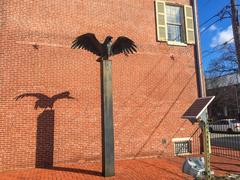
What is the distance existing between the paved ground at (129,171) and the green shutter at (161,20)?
5035 millimetres

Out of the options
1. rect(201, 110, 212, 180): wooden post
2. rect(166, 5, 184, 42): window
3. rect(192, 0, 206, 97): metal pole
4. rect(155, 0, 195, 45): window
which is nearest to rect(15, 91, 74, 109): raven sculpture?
rect(201, 110, 212, 180): wooden post

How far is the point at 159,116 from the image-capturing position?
37.5 feet

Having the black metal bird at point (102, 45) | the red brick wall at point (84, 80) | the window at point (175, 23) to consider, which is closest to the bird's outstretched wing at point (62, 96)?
the red brick wall at point (84, 80)

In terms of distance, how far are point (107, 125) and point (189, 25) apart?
6.78 meters

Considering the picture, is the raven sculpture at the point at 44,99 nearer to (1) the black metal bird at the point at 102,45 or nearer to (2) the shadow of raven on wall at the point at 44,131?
(2) the shadow of raven on wall at the point at 44,131

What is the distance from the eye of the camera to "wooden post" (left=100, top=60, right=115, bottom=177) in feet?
26.4

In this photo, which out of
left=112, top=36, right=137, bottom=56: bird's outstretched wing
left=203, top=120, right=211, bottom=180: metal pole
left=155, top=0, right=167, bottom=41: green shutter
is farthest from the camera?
left=155, top=0, right=167, bottom=41: green shutter

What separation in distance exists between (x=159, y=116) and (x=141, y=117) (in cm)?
79

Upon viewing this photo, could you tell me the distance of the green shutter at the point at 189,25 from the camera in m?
12.5

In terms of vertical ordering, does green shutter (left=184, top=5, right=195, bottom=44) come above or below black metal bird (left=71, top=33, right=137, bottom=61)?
above

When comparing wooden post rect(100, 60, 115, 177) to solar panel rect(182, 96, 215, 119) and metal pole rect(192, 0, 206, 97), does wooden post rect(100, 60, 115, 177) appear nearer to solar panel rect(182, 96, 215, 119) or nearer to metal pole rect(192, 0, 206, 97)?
solar panel rect(182, 96, 215, 119)

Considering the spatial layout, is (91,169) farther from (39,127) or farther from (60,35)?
(60,35)

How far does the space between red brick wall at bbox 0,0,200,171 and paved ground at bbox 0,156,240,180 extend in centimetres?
65

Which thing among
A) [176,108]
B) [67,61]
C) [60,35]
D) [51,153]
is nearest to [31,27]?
[60,35]
